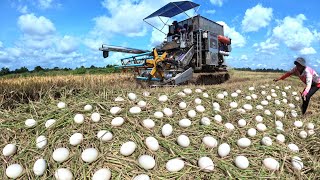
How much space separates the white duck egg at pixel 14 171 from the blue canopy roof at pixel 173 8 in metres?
10.5

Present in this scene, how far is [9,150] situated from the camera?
336 cm

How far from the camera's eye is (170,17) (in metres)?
13.8

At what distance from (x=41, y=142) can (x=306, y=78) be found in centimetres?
550

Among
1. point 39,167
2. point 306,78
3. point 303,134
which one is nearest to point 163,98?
point 303,134

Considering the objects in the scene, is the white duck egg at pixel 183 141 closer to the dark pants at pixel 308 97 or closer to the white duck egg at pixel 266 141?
the white duck egg at pixel 266 141

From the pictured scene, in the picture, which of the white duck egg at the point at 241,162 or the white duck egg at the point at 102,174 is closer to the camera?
the white duck egg at the point at 102,174

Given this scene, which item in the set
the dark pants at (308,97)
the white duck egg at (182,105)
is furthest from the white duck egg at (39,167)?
the dark pants at (308,97)

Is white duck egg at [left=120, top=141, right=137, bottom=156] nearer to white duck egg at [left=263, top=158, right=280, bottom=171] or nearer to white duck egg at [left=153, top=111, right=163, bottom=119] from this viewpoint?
white duck egg at [left=153, top=111, right=163, bottom=119]

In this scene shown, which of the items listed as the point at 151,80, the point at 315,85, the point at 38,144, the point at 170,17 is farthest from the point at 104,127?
the point at 170,17

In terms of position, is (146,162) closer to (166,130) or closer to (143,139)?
(143,139)

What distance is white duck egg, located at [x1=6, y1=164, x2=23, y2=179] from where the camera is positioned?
301 centimetres

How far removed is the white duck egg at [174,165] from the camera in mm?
3025

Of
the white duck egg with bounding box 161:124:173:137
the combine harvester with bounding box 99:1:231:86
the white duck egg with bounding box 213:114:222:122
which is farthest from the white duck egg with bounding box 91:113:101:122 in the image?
the combine harvester with bounding box 99:1:231:86

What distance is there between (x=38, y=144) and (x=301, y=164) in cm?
307
